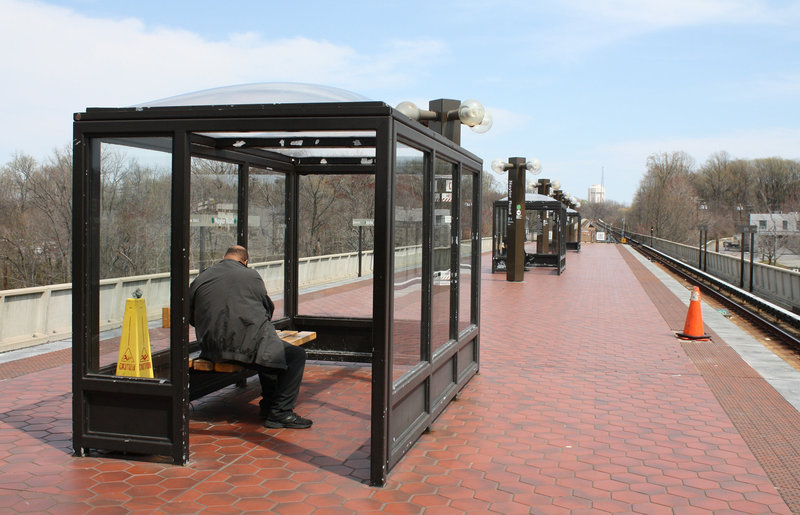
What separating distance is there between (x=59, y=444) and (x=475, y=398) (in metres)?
3.53

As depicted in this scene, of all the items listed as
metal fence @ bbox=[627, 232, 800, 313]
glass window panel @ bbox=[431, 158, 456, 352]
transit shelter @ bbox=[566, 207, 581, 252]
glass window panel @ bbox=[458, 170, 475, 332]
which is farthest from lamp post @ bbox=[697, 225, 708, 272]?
glass window panel @ bbox=[431, 158, 456, 352]

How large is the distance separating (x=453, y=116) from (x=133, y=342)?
578cm

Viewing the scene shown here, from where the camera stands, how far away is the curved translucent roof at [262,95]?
499 cm

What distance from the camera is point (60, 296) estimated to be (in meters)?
9.09

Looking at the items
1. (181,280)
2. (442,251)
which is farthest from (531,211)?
(181,280)

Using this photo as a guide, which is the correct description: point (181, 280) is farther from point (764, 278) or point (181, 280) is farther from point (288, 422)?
point (764, 278)

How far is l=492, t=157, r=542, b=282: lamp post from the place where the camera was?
19.7 m

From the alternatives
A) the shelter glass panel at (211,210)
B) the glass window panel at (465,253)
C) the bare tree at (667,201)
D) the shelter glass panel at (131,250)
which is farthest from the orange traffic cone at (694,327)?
the bare tree at (667,201)

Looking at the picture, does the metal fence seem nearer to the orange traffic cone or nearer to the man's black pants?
the orange traffic cone

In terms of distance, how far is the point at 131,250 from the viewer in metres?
4.87

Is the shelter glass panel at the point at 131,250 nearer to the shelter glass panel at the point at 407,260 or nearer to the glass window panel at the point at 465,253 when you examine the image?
the shelter glass panel at the point at 407,260

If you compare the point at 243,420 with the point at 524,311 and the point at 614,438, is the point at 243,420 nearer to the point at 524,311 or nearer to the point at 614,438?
the point at 614,438

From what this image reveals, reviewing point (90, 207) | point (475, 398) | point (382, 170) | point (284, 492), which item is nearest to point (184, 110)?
point (90, 207)

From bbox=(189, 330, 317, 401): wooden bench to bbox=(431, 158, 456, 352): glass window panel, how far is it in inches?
51.1
